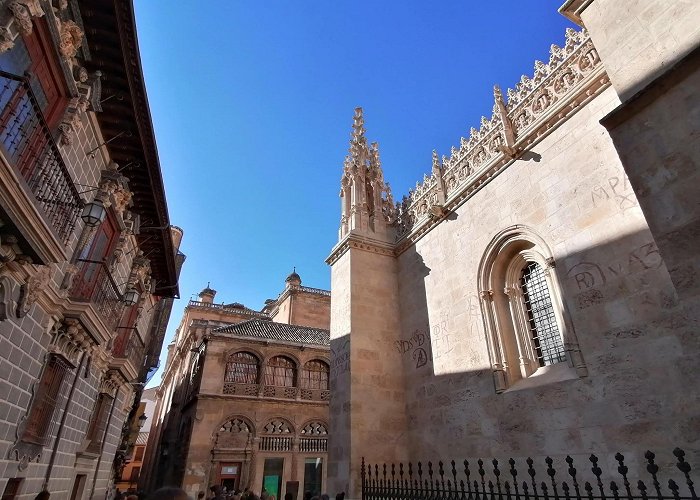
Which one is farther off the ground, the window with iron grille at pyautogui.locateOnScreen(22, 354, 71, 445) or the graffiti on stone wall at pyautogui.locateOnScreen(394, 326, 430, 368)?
the graffiti on stone wall at pyautogui.locateOnScreen(394, 326, 430, 368)

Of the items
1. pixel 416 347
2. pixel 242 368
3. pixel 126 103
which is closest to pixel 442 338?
pixel 416 347

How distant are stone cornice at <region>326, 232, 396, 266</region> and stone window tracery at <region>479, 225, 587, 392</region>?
3252 millimetres

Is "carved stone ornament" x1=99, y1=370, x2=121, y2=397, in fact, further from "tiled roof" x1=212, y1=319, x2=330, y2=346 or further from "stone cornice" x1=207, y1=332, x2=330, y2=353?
"tiled roof" x1=212, y1=319, x2=330, y2=346

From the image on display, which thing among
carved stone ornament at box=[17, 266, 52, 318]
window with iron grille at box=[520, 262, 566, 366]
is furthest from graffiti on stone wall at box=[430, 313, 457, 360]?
Result: carved stone ornament at box=[17, 266, 52, 318]

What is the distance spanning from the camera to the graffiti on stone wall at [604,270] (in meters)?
5.09

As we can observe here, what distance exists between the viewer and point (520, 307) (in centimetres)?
728

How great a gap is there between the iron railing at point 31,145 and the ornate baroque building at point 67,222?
0.02 meters

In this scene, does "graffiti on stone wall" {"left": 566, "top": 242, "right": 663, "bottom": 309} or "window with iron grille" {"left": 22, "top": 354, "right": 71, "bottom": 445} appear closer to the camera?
"graffiti on stone wall" {"left": 566, "top": 242, "right": 663, "bottom": 309}

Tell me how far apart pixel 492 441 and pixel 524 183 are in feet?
14.6

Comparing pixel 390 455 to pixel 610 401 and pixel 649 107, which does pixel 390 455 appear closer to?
pixel 610 401

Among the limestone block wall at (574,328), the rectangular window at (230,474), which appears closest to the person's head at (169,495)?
the limestone block wall at (574,328)

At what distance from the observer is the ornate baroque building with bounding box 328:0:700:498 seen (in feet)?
14.1

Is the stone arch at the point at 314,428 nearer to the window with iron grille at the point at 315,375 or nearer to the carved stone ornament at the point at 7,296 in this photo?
the window with iron grille at the point at 315,375

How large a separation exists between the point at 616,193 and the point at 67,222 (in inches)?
327
